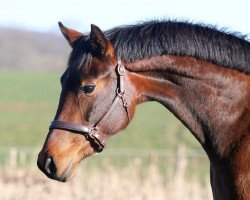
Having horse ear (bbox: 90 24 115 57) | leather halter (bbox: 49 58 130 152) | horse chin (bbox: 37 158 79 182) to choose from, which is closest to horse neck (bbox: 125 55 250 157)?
leather halter (bbox: 49 58 130 152)

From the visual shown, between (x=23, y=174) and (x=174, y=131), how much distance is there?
822 inches

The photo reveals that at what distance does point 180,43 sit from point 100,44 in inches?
23.7

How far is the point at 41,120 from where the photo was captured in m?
33.3

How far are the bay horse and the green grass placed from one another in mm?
21502

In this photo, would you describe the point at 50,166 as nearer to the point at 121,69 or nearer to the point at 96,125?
the point at 96,125

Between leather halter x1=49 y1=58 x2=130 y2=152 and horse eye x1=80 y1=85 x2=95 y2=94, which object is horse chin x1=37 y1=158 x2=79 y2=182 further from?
horse eye x1=80 y1=85 x2=95 y2=94

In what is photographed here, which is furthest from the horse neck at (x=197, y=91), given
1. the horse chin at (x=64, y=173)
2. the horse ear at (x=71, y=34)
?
the horse chin at (x=64, y=173)

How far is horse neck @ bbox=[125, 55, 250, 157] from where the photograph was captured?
15.6 feet

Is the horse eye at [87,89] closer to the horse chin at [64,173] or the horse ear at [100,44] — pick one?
the horse ear at [100,44]

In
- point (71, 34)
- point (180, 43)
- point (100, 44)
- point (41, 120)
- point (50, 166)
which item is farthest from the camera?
point (41, 120)

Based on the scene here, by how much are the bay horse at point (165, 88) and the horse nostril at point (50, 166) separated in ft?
0.18

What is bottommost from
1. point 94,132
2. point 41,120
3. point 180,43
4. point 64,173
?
point 41,120

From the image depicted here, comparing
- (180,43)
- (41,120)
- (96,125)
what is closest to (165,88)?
(180,43)

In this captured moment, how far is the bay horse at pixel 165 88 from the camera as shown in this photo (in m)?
4.56
